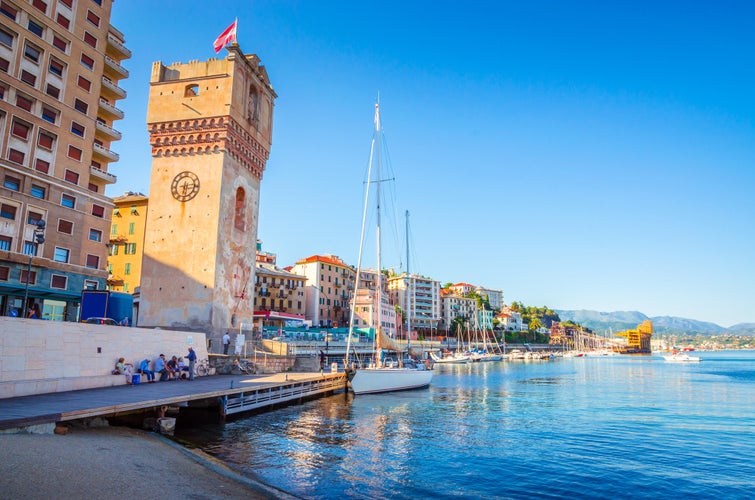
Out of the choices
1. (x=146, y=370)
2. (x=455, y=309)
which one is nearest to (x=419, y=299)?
(x=455, y=309)

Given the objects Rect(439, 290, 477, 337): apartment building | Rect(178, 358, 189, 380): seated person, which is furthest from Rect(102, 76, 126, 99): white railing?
Rect(439, 290, 477, 337): apartment building

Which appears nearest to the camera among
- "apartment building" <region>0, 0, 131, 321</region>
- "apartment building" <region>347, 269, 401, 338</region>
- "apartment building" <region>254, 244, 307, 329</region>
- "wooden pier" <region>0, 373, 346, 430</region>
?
"wooden pier" <region>0, 373, 346, 430</region>

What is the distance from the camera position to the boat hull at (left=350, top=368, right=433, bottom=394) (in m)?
34.3

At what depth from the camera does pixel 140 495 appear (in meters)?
9.25

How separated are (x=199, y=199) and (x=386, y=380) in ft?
62.1

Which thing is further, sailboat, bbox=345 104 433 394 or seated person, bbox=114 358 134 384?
sailboat, bbox=345 104 433 394

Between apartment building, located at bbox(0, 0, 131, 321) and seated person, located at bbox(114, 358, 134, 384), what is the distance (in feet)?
36.0

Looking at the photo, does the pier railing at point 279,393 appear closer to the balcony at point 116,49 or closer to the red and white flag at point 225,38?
the red and white flag at point 225,38

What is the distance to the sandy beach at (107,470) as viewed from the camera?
8.66 metres

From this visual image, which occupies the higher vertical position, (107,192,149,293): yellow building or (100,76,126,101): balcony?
(100,76,126,101): balcony

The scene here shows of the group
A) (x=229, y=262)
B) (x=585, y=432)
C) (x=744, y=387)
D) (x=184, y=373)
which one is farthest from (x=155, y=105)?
(x=744, y=387)

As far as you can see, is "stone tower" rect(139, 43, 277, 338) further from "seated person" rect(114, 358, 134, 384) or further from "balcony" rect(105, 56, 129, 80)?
"seated person" rect(114, 358, 134, 384)

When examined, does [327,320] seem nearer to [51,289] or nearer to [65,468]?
[51,289]

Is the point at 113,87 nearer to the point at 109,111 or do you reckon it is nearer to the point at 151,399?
the point at 109,111
